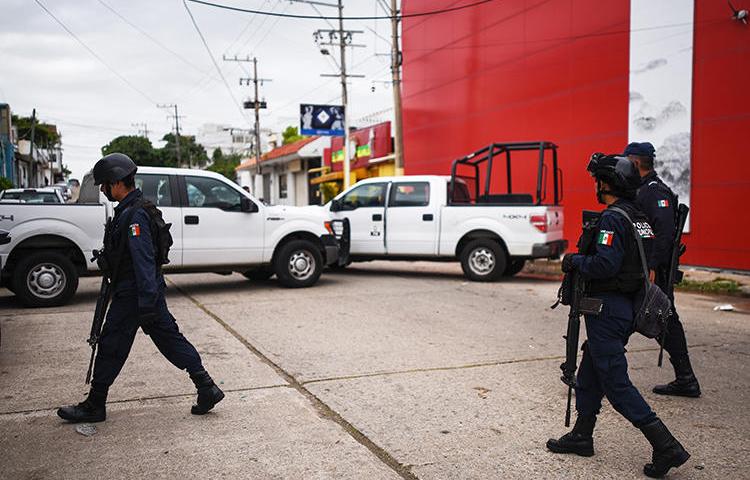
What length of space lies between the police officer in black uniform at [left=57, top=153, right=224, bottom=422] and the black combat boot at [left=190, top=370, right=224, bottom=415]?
1 cm

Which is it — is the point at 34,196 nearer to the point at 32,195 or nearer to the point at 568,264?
the point at 32,195

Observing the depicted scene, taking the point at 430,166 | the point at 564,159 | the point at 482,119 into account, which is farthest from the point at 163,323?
the point at 430,166

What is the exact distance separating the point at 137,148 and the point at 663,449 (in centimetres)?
8074

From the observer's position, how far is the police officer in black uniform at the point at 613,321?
3543 millimetres

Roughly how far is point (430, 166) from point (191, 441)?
58.8 ft

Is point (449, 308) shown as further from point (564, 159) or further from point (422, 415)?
point (564, 159)

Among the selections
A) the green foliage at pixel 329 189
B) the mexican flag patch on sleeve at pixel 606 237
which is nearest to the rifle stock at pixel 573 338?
the mexican flag patch on sleeve at pixel 606 237

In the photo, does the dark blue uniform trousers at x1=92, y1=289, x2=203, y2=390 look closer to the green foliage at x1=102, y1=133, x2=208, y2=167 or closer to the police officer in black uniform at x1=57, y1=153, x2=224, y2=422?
the police officer in black uniform at x1=57, y1=153, x2=224, y2=422

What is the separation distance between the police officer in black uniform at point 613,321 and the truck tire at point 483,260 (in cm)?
766

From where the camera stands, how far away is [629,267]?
3.72m

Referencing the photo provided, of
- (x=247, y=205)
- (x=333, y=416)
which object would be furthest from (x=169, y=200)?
(x=333, y=416)

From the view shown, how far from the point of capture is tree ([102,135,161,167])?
2997 inches

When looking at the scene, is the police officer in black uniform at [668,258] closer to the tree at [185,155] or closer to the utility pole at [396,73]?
the utility pole at [396,73]

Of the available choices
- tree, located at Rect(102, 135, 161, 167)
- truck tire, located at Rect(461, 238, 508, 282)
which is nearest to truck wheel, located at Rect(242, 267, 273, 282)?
truck tire, located at Rect(461, 238, 508, 282)
